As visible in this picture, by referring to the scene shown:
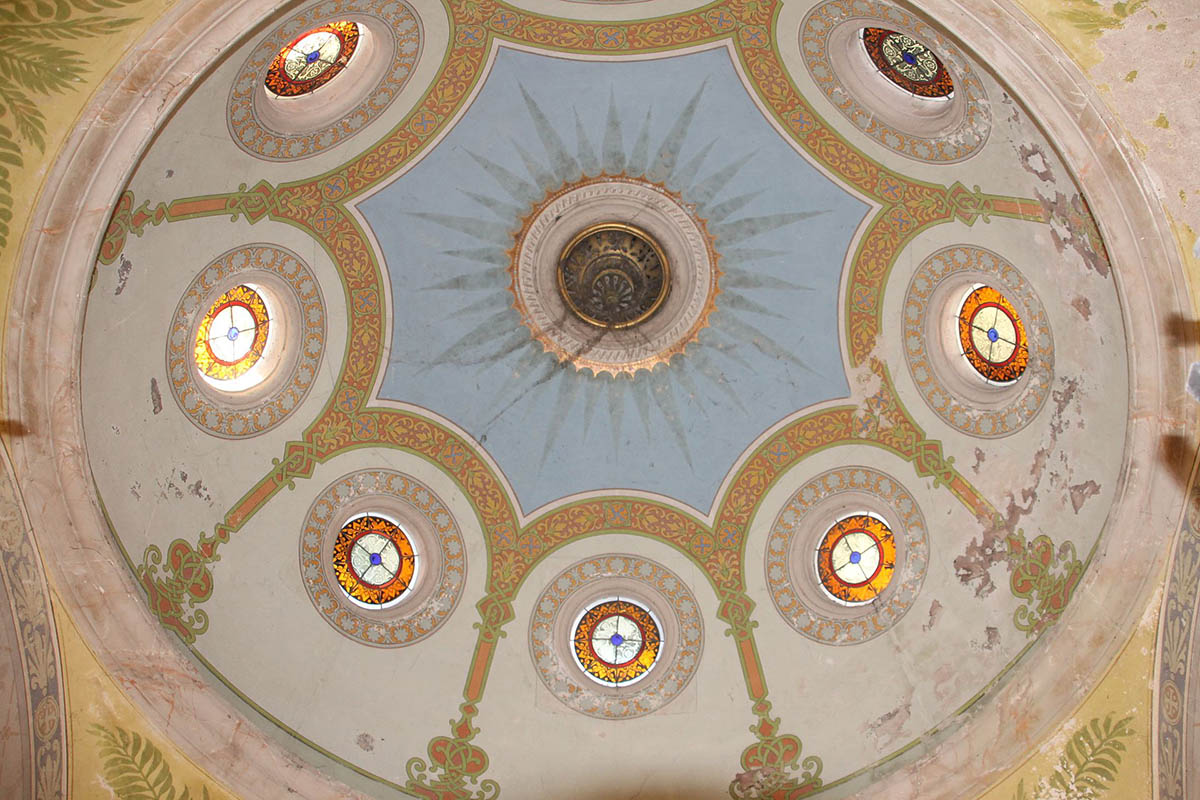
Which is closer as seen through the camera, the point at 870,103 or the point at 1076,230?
the point at 1076,230

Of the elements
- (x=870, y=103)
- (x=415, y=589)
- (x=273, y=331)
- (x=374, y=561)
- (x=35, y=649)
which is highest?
(x=870, y=103)

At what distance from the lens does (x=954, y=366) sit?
11.9m

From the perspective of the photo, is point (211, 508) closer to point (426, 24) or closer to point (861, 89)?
point (426, 24)

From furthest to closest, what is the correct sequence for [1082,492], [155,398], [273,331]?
[273,331] < [155,398] < [1082,492]

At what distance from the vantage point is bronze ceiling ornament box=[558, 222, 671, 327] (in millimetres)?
12977

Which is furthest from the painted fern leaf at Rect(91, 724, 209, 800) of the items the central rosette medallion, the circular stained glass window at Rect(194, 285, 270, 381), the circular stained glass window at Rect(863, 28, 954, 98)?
the circular stained glass window at Rect(863, 28, 954, 98)

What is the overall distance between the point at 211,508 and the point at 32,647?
2223 mm

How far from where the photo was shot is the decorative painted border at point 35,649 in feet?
29.8

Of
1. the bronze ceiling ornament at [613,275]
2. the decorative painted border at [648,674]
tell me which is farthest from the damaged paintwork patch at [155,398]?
the bronze ceiling ornament at [613,275]

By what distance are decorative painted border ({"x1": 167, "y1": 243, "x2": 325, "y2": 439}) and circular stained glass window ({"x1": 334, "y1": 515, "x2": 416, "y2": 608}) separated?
1.45 meters

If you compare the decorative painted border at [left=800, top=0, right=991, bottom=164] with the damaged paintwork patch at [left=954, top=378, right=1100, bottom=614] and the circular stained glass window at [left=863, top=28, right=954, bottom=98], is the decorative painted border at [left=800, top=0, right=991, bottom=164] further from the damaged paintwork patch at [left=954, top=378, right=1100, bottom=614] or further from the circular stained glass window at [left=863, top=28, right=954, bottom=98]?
the damaged paintwork patch at [left=954, top=378, right=1100, bottom=614]

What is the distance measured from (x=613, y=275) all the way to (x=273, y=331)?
3.67 meters

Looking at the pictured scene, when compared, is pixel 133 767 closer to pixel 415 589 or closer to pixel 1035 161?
pixel 415 589

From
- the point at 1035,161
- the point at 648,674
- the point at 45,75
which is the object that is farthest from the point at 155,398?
the point at 1035,161
